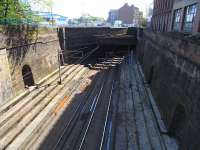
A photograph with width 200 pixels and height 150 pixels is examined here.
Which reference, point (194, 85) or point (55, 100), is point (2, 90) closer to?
point (55, 100)

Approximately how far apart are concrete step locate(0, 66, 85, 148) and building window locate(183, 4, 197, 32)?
13106 millimetres

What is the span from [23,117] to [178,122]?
8866 mm

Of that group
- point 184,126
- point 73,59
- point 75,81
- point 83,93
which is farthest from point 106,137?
point 73,59

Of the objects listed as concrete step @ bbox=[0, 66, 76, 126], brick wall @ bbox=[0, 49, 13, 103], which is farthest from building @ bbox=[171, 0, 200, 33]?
brick wall @ bbox=[0, 49, 13, 103]

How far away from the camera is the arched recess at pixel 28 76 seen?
18.3m

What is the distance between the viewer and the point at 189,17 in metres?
20.6

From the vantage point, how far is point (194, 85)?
9.27m

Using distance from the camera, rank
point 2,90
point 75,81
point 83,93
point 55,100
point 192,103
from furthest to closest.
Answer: point 75,81 < point 83,93 < point 55,100 < point 2,90 < point 192,103

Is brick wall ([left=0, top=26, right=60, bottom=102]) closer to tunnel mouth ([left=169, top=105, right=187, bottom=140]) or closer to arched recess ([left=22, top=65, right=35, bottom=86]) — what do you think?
arched recess ([left=22, top=65, right=35, bottom=86])

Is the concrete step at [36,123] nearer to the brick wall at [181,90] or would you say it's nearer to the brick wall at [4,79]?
the brick wall at [4,79]

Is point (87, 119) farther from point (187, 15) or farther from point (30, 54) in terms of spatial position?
point (187, 15)

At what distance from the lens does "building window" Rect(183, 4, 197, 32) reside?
19356 millimetres

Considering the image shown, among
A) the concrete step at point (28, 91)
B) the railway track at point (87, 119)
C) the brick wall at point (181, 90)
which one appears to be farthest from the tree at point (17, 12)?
the brick wall at point (181, 90)

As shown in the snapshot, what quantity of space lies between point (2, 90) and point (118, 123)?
7.91 metres
